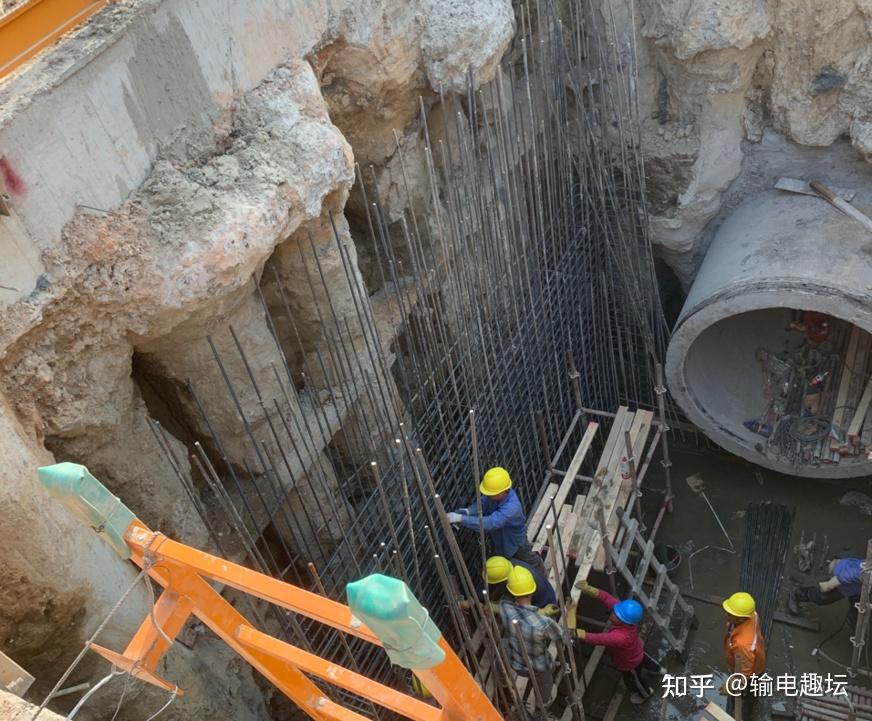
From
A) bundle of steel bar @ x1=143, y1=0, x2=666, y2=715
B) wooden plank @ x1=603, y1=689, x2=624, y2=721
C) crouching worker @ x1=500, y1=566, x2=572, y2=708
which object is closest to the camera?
bundle of steel bar @ x1=143, y1=0, x2=666, y2=715

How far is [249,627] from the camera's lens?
3.27 meters

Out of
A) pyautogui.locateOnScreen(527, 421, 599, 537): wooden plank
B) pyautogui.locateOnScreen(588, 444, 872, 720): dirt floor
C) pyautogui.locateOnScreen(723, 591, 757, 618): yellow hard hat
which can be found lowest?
pyautogui.locateOnScreen(588, 444, 872, 720): dirt floor

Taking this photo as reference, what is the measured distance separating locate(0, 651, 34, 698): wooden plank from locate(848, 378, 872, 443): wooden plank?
18.9 ft

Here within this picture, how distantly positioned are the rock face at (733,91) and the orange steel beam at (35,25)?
4.27 m

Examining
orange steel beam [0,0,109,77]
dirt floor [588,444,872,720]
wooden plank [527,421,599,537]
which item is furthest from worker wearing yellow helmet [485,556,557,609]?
orange steel beam [0,0,109,77]

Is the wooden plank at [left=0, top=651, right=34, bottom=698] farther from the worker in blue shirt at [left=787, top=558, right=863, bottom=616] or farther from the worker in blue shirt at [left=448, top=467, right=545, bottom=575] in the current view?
the worker in blue shirt at [left=787, top=558, right=863, bottom=616]

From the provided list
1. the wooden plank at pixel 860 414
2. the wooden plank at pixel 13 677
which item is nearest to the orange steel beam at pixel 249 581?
the wooden plank at pixel 13 677

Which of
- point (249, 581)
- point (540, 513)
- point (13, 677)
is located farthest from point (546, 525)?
point (13, 677)

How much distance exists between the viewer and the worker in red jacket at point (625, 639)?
5524mm

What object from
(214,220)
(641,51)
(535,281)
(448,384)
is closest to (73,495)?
(214,220)

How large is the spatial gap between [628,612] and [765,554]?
1905 millimetres

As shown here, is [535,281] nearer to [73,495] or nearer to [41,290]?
[41,290]

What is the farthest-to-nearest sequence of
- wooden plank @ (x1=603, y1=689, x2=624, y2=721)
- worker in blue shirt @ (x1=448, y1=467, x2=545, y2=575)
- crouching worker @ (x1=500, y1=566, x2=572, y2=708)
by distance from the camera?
1. wooden plank @ (x1=603, y1=689, x2=624, y2=721)
2. worker in blue shirt @ (x1=448, y1=467, x2=545, y2=575)
3. crouching worker @ (x1=500, y1=566, x2=572, y2=708)

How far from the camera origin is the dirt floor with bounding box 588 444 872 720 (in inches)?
243
